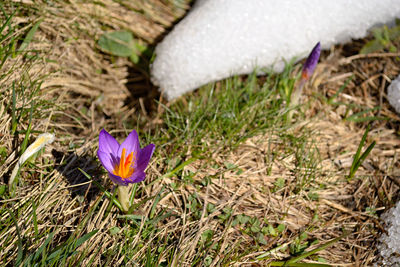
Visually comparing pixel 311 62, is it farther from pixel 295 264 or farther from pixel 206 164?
pixel 295 264

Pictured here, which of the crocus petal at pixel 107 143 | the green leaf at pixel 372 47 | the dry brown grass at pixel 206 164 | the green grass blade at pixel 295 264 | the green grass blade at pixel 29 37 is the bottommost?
the green grass blade at pixel 295 264

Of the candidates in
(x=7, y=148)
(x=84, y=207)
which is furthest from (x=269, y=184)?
(x=7, y=148)

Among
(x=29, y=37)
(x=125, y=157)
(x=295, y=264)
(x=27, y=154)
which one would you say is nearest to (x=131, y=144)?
(x=125, y=157)

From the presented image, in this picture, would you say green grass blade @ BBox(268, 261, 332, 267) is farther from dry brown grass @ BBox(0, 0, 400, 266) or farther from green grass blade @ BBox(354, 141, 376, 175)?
green grass blade @ BBox(354, 141, 376, 175)

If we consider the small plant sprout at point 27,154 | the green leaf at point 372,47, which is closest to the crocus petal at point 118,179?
the small plant sprout at point 27,154

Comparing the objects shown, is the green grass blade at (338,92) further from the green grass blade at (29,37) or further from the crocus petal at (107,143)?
the green grass blade at (29,37)

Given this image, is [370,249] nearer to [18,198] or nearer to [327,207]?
[327,207]
